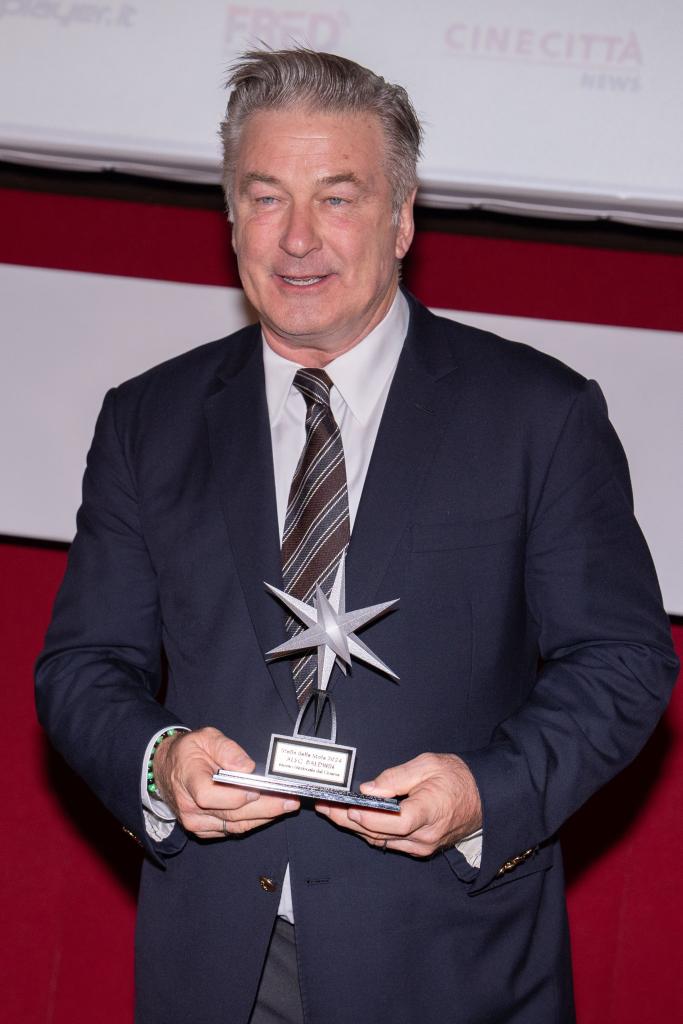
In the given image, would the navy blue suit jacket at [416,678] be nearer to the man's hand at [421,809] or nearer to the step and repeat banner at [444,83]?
the man's hand at [421,809]

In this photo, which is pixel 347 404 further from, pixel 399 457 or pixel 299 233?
pixel 299 233

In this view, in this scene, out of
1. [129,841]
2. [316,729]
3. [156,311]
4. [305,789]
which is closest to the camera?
[305,789]

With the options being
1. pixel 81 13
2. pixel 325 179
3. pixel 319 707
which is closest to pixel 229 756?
A: pixel 319 707

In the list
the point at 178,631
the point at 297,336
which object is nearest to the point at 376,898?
the point at 178,631

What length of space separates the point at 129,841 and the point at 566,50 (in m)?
1.87

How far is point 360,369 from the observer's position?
1.73m

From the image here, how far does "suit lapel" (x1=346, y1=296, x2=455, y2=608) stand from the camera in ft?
5.10

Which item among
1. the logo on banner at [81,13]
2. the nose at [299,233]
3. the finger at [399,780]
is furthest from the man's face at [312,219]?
the logo on banner at [81,13]

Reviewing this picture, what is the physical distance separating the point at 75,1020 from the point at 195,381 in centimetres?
177

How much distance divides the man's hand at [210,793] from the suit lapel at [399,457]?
25cm

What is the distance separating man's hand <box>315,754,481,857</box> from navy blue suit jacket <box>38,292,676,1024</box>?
4 cm

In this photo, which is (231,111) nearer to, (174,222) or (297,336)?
(297,336)

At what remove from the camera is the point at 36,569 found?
2742 mm

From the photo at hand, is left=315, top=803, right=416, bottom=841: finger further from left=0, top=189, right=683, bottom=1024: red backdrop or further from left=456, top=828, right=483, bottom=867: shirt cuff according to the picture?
left=0, top=189, right=683, bottom=1024: red backdrop
